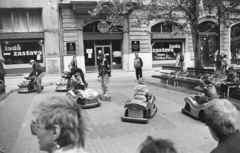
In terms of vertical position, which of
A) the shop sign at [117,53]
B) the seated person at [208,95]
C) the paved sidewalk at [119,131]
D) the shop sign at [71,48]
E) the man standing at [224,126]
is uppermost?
the shop sign at [71,48]

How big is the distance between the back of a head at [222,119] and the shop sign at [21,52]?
68.2 ft

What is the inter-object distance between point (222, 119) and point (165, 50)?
21.8 meters

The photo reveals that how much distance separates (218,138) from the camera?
2160mm

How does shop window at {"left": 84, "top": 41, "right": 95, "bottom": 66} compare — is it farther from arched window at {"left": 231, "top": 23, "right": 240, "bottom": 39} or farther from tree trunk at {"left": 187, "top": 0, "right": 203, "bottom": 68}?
arched window at {"left": 231, "top": 23, "right": 240, "bottom": 39}

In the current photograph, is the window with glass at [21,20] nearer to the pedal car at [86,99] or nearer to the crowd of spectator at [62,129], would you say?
the pedal car at [86,99]

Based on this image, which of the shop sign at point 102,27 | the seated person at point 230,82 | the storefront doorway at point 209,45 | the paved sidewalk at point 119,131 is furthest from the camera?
the storefront doorway at point 209,45

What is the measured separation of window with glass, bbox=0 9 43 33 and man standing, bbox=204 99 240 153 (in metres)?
21.2

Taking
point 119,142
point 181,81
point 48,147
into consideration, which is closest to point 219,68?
point 181,81

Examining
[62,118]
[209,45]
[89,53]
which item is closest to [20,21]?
[89,53]

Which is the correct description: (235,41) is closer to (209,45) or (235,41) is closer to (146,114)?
(209,45)

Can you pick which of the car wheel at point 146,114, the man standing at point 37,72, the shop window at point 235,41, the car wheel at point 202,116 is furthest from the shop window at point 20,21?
the shop window at point 235,41

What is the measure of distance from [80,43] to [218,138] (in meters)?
19.3

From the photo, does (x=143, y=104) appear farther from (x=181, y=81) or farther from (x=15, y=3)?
(x=15, y=3)

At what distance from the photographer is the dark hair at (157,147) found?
1.56 meters
